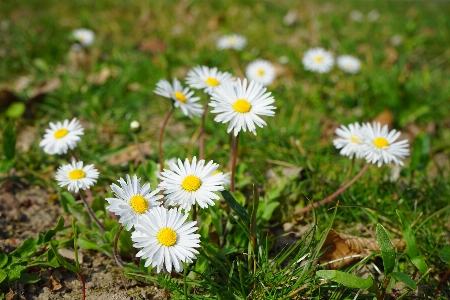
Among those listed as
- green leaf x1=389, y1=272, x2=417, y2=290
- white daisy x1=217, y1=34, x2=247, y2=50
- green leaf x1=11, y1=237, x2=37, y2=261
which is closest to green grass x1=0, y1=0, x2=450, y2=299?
white daisy x1=217, y1=34, x2=247, y2=50

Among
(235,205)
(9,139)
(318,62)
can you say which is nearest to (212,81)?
(235,205)

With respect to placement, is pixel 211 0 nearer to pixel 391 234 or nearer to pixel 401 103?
pixel 401 103

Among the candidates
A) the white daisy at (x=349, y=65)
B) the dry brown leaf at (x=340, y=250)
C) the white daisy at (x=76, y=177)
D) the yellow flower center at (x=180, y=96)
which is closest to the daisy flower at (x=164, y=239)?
the white daisy at (x=76, y=177)

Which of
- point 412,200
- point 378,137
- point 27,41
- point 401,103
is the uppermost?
point 27,41

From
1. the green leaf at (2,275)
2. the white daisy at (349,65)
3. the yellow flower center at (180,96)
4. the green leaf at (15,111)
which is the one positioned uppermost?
the white daisy at (349,65)

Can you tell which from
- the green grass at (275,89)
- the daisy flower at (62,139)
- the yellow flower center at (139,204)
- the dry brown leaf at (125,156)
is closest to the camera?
the yellow flower center at (139,204)

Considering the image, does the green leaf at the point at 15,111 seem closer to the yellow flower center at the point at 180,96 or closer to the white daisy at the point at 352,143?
the yellow flower center at the point at 180,96

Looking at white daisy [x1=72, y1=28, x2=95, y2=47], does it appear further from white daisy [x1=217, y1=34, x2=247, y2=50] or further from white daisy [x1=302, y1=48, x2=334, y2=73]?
white daisy [x1=302, y1=48, x2=334, y2=73]

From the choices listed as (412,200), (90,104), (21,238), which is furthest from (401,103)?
(21,238)
